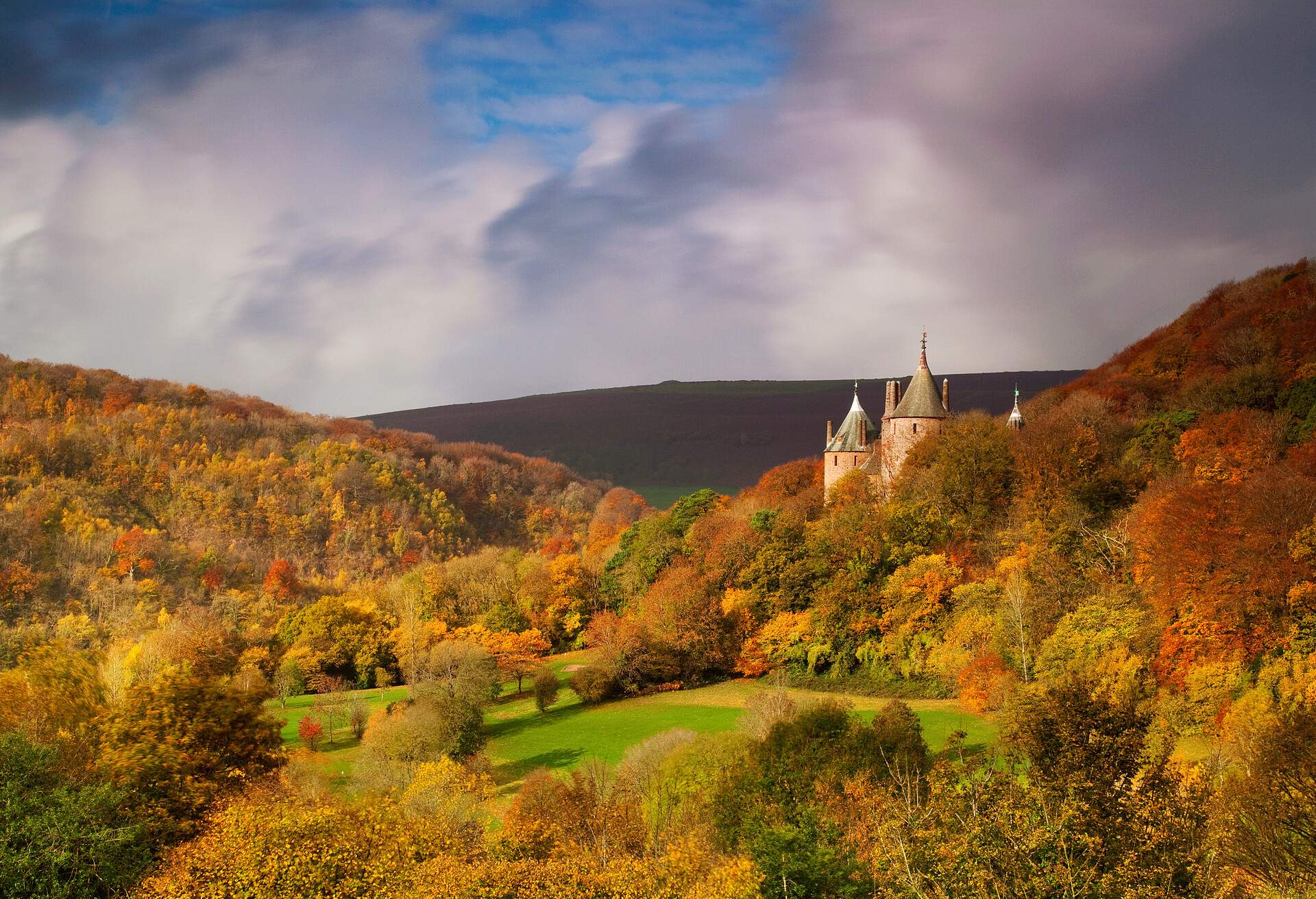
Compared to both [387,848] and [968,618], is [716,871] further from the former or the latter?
[968,618]

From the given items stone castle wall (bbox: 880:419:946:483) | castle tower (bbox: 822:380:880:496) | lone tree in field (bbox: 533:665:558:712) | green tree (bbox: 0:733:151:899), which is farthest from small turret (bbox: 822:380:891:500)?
green tree (bbox: 0:733:151:899)

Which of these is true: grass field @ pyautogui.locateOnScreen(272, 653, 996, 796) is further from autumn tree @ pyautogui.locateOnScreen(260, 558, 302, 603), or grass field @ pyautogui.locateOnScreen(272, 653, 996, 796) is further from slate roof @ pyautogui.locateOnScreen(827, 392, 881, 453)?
autumn tree @ pyautogui.locateOnScreen(260, 558, 302, 603)

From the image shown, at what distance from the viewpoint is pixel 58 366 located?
118938 millimetres

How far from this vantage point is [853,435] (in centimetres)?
5947

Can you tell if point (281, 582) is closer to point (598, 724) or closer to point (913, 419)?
point (598, 724)

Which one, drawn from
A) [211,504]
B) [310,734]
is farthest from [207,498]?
[310,734]

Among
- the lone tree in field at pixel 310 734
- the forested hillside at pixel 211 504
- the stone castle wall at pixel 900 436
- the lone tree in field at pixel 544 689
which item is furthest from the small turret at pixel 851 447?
the forested hillside at pixel 211 504

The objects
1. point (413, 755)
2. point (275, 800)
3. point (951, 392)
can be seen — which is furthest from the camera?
point (951, 392)

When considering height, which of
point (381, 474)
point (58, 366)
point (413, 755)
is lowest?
point (413, 755)

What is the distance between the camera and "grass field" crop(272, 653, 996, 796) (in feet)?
127

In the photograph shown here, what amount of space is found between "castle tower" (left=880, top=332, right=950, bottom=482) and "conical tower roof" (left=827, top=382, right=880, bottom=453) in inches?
140

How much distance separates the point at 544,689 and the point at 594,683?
8.64 feet

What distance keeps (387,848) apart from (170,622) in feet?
169

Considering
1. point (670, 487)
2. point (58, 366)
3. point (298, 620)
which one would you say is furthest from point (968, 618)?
point (58, 366)
